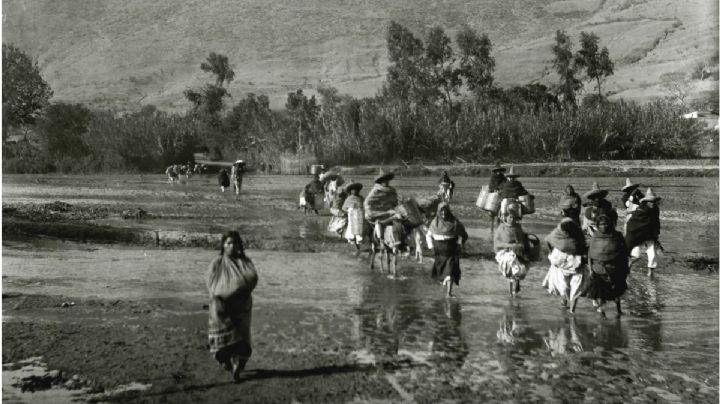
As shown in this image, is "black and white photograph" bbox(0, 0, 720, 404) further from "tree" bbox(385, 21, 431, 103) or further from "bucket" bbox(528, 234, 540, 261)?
"tree" bbox(385, 21, 431, 103)

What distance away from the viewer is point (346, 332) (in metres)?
9.18

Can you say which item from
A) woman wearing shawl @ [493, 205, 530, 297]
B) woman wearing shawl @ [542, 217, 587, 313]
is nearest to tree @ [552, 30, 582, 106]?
woman wearing shawl @ [493, 205, 530, 297]

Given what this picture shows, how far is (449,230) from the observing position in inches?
442

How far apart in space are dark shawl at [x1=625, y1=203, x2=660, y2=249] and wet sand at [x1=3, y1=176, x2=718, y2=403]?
720 millimetres

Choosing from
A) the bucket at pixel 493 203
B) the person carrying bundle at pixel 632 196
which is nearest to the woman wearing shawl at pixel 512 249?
the person carrying bundle at pixel 632 196

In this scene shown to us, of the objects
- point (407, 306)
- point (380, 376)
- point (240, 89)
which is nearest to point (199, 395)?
point (380, 376)

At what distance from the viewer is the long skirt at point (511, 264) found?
11102 mm

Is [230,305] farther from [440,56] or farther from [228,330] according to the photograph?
[440,56]

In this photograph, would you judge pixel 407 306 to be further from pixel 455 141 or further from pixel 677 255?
pixel 455 141

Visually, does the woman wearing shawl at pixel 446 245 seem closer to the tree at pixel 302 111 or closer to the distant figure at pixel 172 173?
the distant figure at pixel 172 173

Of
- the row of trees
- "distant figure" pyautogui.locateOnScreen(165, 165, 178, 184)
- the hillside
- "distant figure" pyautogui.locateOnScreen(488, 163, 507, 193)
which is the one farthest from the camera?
the hillside

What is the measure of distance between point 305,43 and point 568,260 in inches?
4685

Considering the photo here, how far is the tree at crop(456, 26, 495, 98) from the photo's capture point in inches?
2645

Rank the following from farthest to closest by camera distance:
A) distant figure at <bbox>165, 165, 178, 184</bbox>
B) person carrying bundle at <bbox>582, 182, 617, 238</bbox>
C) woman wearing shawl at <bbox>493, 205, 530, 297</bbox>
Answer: distant figure at <bbox>165, 165, 178, 184</bbox>
person carrying bundle at <bbox>582, 182, 617, 238</bbox>
woman wearing shawl at <bbox>493, 205, 530, 297</bbox>
